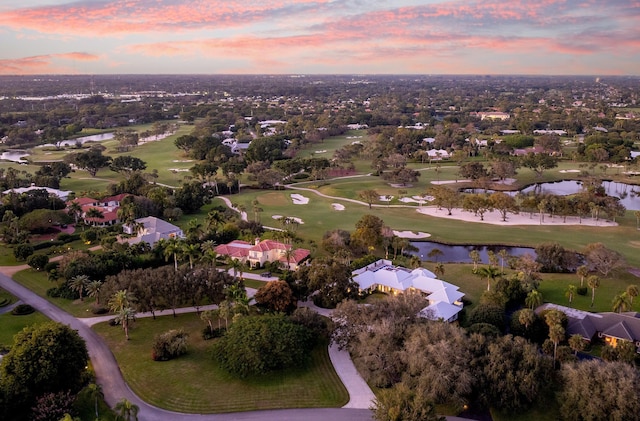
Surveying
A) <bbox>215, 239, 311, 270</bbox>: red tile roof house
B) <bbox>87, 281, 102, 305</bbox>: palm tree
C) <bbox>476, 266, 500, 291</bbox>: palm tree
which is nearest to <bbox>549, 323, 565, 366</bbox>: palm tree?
<bbox>476, 266, 500, 291</bbox>: palm tree

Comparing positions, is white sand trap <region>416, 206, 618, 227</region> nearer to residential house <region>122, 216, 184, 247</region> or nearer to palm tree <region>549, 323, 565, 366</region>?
residential house <region>122, 216, 184, 247</region>

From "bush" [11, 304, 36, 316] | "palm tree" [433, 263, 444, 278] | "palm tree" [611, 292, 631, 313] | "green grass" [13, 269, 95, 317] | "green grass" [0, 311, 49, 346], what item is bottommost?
"green grass" [13, 269, 95, 317]

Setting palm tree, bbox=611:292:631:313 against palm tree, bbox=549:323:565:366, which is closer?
palm tree, bbox=549:323:565:366

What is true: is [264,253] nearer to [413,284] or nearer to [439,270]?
[413,284]

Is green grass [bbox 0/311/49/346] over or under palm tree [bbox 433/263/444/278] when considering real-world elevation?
under

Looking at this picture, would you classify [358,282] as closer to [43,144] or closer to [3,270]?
[3,270]

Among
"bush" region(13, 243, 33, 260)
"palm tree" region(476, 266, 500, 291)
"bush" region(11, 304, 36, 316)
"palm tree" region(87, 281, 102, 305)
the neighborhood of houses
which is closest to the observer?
the neighborhood of houses

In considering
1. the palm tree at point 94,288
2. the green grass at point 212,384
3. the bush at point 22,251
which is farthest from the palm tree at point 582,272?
the bush at point 22,251

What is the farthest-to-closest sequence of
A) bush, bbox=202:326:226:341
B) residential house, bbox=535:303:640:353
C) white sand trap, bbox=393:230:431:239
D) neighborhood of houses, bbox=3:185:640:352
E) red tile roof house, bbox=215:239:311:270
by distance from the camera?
white sand trap, bbox=393:230:431:239 < red tile roof house, bbox=215:239:311:270 < bush, bbox=202:326:226:341 < neighborhood of houses, bbox=3:185:640:352 < residential house, bbox=535:303:640:353
